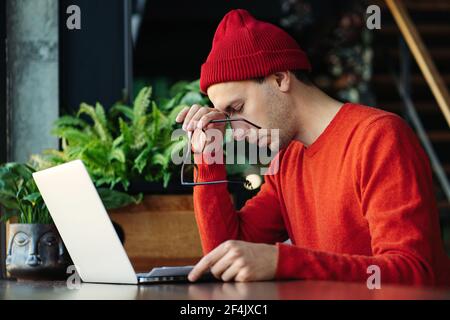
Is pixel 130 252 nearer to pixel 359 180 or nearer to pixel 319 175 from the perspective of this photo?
pixel 319 175

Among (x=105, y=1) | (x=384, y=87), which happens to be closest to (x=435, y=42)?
(x=384, y=87)

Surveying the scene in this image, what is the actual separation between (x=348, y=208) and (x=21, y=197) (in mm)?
977

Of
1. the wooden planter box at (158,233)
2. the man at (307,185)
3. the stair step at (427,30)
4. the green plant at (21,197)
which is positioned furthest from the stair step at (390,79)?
the green plant at (21,197)

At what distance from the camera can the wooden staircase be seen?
22.5 feet

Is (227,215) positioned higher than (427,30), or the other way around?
(427,30)

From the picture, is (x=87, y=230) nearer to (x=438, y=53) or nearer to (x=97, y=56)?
(x=97, y=56)

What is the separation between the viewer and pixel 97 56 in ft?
13.6

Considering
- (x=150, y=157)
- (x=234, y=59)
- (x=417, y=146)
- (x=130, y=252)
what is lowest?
(x=130, y=252)

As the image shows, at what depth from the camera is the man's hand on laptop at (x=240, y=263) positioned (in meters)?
1.83

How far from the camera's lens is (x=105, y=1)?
420cm

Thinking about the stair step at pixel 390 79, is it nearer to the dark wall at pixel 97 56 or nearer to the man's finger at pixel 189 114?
the dark wall at pixel 97 56

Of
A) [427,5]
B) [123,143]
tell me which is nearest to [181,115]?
[123,143]

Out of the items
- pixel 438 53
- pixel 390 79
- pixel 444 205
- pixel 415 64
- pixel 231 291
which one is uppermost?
pixel 438 53
